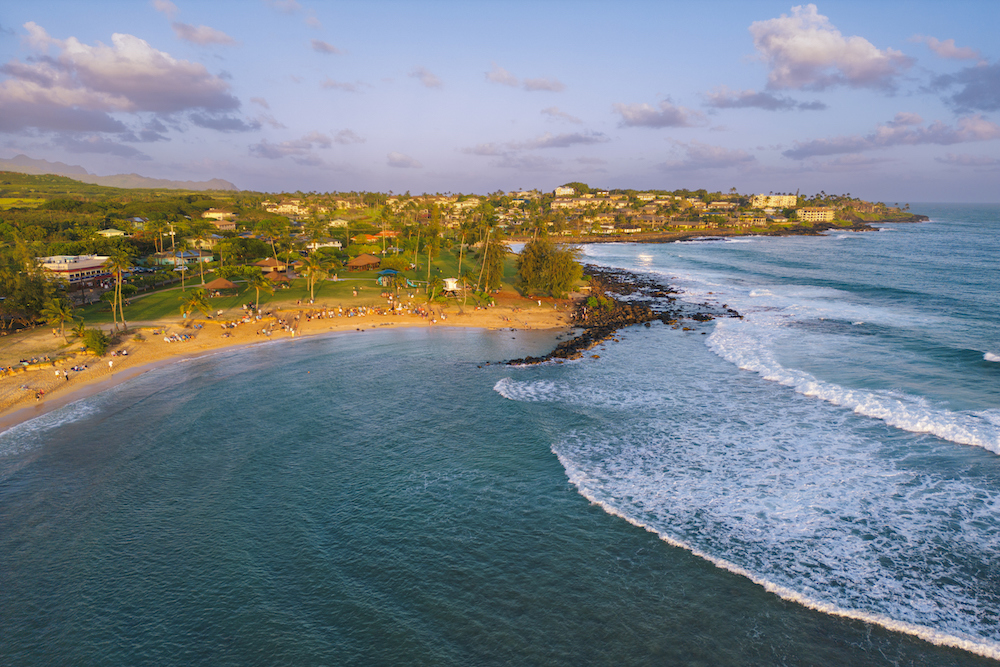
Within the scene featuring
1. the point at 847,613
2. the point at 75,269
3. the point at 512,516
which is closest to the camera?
the point at 847,613

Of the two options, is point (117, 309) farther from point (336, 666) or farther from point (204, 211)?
point (204, 211)

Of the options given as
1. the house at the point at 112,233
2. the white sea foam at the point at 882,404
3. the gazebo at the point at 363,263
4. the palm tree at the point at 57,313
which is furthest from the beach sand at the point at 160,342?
the house at the point at 112,233

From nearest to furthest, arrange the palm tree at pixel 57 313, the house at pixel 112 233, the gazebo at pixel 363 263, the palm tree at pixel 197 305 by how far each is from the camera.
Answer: the palm tree at pixel 57 313, the palm tree at pixel 197 305, the gazebo at pixel 363 263, the house at pixel 112 233

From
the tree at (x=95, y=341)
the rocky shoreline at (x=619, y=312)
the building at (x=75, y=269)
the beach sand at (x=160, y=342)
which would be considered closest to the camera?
the beach sand at (x=160, y=342)

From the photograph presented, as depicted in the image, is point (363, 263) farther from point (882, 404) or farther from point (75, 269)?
point (882, 404)

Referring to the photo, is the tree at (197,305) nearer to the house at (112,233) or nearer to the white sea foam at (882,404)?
the white sea foam at (882,404)

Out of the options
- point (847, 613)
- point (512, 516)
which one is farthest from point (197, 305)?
point (847, 613)
